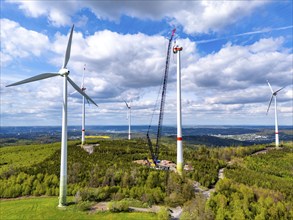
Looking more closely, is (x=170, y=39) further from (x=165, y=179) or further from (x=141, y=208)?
(x=141, y=208)

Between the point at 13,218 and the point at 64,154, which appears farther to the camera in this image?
the point at 64,154

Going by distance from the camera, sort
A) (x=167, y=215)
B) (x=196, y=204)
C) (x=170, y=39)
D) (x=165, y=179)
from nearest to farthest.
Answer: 1. (x=167, y=215)
2. (x=196, y=204)
3. (x=165, y=179)
4. (x=170, y=39)

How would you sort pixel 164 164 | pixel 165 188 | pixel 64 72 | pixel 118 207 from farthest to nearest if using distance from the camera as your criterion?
pixel 164 164 < pixel 165 188 < pixel 64 72 < pixel 118 207

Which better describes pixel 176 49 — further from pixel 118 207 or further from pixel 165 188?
pixel 118 207

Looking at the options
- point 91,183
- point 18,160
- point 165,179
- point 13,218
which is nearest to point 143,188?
point 165,179

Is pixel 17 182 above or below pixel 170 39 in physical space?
below

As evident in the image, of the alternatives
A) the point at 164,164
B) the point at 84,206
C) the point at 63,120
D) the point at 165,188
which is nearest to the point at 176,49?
the point at 165,188

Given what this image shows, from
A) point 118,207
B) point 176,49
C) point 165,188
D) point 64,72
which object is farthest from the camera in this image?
point 176,49

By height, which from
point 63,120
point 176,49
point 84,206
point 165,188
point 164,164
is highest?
point 176,49

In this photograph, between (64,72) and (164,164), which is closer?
(64,72)

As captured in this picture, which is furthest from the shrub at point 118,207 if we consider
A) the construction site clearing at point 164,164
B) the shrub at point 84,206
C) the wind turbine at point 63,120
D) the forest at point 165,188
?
the construction site clearing at point 164,164

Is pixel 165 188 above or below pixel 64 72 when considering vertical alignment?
below
